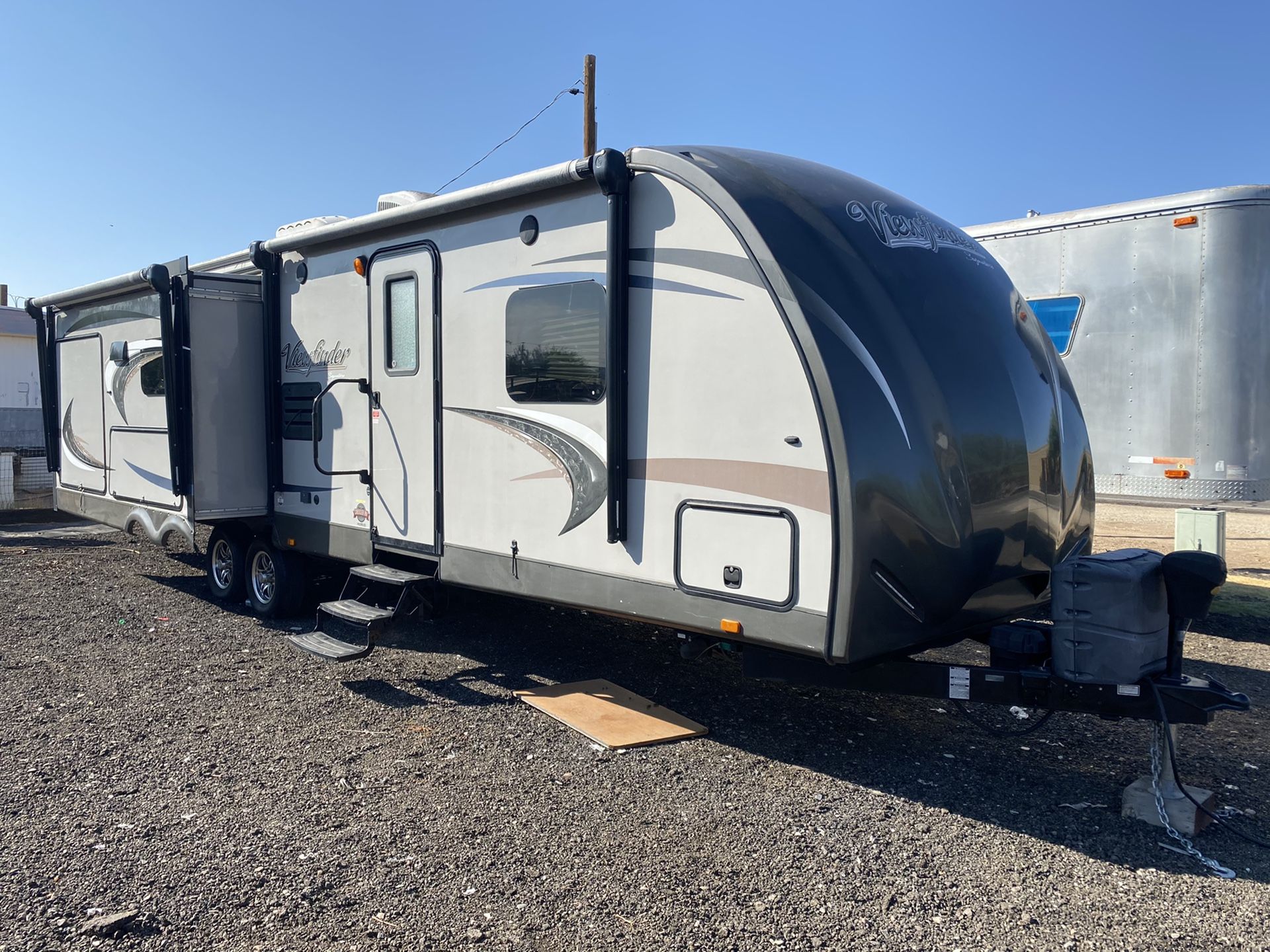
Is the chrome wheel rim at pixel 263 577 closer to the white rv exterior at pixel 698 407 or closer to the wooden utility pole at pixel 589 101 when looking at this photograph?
the white rv exterior at pixel 698 407

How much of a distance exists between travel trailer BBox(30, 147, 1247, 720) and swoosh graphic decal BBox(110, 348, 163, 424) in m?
1.79

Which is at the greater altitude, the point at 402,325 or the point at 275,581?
the point at 402,325

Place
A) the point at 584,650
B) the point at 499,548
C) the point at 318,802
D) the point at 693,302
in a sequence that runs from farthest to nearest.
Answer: the point at 584,650, the point at 499,548, the point at 693,302, the point at 318,802

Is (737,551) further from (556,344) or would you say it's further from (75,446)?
(75,446)

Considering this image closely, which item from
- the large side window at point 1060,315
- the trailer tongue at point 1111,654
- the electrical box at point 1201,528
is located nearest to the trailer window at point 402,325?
the trailer tongue at point 1111,654

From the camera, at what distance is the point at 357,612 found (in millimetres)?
6055

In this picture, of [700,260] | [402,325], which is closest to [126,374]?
[402,325]

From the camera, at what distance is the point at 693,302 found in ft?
14.4

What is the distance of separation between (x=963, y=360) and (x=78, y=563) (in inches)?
362

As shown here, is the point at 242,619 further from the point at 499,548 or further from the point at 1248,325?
the point at 1248,325

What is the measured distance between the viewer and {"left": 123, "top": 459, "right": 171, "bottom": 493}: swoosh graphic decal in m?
7.58

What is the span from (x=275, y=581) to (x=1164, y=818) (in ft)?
19.9

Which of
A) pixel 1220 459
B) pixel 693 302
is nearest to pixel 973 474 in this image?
pixel 693 302

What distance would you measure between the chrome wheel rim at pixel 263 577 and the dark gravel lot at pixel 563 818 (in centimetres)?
125
